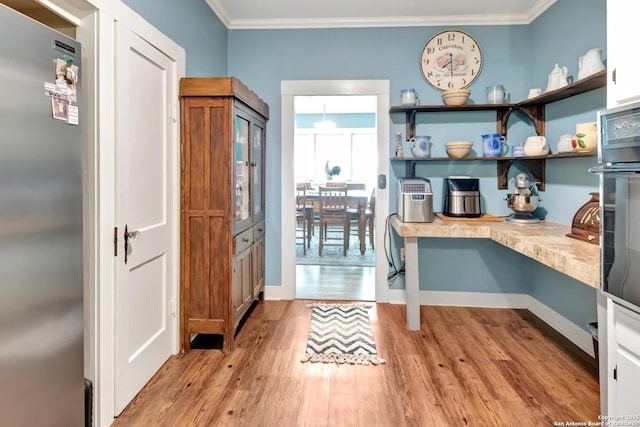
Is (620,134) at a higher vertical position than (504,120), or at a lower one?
lower

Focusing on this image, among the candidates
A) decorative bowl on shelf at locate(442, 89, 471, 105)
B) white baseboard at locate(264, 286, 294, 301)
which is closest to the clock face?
decorative bowl on shelf at locate(442, 89, 471, 105)

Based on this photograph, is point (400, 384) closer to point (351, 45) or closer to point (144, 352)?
point (144, 352)

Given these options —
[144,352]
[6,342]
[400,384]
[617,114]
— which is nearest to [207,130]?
[144,352]

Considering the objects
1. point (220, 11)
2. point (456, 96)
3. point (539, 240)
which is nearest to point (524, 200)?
point (539, 240)

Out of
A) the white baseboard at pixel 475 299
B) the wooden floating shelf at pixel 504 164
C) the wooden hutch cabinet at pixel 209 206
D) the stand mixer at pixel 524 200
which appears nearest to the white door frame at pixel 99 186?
the wooden hutch cabinet at pixel 209 206

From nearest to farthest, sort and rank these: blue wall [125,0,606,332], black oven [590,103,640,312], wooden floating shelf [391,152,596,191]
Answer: black oven [590,103,640,312] → wooden floating shelf [391,152,596,191] → blue wall [125,0,606,332]

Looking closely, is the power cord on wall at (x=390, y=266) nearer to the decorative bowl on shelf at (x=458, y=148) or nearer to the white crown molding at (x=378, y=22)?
the decorative bowl on shelf at (x=458, y=148)

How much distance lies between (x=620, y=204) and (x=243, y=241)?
2.10 m

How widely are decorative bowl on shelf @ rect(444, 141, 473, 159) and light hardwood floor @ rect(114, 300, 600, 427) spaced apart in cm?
140

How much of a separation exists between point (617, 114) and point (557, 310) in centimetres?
204

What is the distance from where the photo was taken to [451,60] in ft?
10.5

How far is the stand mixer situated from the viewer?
2711 millimetres

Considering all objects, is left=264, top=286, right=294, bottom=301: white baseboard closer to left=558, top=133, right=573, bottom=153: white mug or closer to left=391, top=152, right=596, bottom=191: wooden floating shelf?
left=391, top=152, right=596, bottom=191: wooden floating shelf

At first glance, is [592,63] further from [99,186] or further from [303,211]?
[303,211]
